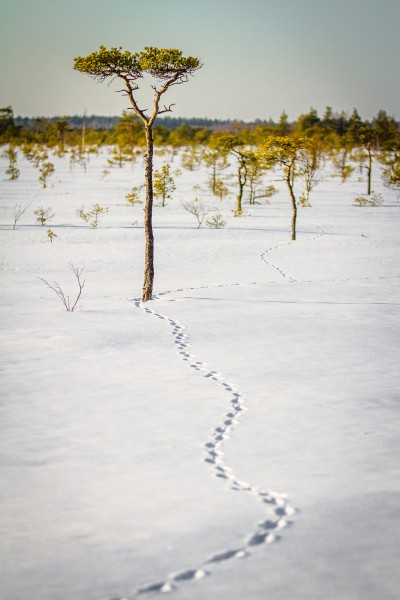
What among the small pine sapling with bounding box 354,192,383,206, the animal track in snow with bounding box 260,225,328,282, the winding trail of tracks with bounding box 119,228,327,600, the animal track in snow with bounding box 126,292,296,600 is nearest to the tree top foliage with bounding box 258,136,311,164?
the animal track in snow with bounding box 260,225,328,282

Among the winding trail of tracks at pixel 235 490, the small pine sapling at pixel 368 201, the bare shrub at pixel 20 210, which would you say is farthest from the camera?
the small pine sapling at pixel 368 201

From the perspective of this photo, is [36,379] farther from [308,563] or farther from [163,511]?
[308,563]

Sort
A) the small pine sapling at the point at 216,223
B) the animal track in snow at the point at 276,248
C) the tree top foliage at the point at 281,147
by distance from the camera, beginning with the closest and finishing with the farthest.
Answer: the animal track in snow at the point at 276,248 → the tree top foliage at the point at 281,147 → the small pine sapling at the point at 216,223

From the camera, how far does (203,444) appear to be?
685 cm

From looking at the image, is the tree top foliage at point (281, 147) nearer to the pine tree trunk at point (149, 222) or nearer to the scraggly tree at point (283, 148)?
the scraggly tree at point (283, 148)

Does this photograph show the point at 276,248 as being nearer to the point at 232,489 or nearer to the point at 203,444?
the point at 203,444

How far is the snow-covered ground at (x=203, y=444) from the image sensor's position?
4.52 m

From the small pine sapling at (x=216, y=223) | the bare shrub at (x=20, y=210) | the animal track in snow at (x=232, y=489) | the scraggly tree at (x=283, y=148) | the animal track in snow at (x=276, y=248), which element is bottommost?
the animal track in snow at (x=232, y=489)

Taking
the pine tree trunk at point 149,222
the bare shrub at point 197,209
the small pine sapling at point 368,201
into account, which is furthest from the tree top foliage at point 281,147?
the small pine sapling at point 368,201

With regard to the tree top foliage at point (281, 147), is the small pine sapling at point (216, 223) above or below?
below

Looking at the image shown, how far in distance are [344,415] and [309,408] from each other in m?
0.47

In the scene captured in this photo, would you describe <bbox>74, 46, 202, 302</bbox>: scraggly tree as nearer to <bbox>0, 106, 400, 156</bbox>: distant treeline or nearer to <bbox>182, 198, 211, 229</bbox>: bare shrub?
<bbox>182, 198, 211, 229</bbox>: bare shrub

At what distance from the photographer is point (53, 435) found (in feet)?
23.4

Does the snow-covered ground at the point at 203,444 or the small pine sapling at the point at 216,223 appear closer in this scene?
the snow-covered ground at the point at 203,444
